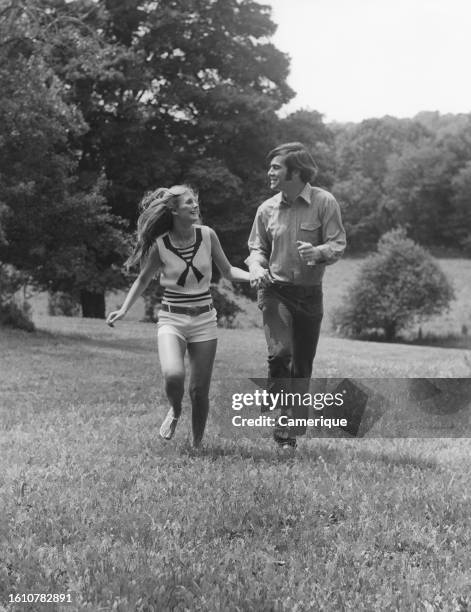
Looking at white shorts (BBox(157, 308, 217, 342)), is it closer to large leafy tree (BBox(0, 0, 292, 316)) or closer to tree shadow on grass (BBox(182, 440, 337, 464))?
tree shadow on grass (BBox(182, 440, 337, 464))

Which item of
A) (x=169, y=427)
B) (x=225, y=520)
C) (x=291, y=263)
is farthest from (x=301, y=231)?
(x=225, y=520)

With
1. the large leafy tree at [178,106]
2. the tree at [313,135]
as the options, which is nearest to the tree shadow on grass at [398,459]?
the large leafy tree at [178,106]

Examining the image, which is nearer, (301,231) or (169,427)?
(301,231)

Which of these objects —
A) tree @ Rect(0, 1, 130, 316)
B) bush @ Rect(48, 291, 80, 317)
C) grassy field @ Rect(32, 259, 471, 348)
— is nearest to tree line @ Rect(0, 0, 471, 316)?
tree @ Rect(0, 1, 130, 316)

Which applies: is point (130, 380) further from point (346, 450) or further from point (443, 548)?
point (443, 548)

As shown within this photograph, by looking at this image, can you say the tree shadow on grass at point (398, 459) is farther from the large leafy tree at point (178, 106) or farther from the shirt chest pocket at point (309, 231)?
the large leafy tree at point (178, 106)

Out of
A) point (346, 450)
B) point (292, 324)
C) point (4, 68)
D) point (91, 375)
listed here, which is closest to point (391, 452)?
point (346, 450)

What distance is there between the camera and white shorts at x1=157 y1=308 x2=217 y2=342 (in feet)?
20.7

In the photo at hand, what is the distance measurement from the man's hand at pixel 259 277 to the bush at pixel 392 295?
110 feet

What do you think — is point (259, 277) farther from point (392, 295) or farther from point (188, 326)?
point (392, 295)

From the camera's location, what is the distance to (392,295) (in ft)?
129

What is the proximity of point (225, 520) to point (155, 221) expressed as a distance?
2.66 metres

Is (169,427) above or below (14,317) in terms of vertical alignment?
above

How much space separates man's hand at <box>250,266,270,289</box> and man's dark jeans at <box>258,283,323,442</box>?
0.87 feet
